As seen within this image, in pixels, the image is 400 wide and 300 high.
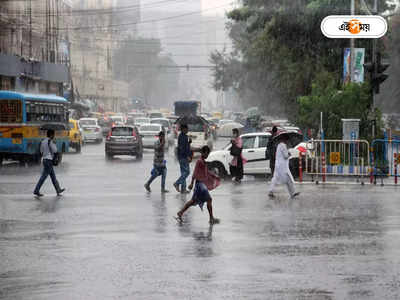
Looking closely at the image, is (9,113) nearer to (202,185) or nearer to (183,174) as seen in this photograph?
(183,174)

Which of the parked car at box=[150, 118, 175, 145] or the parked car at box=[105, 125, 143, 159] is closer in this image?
the parked car at box=[105, 125, 143, 159]

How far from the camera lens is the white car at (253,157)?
27438 millimetres

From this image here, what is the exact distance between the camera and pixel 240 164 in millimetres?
26016

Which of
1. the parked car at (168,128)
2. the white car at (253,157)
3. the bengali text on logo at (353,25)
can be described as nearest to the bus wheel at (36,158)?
the white car at (253,157)

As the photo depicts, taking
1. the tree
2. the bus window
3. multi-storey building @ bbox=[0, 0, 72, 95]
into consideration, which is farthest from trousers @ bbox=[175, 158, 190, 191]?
multi-storey building @ bbox=[0, 0, 72, 95]

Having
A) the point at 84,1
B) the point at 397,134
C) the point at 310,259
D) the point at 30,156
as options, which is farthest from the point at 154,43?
the point at 310,259

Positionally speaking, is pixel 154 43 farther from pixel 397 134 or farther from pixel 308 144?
pixel 308 144

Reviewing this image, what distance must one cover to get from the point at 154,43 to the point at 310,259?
579 ft

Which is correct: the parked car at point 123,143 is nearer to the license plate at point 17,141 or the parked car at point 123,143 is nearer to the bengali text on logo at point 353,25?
the license plate at point 17,141

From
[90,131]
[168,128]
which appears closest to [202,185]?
[168,128]

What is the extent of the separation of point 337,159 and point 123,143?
16.7m

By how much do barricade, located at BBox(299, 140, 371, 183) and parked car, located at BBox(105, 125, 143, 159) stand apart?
15.3 metres

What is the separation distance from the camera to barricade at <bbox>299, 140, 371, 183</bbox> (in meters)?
25.3

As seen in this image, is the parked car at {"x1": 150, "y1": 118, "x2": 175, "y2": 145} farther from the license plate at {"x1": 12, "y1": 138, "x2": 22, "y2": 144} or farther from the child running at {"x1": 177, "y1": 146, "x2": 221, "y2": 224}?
the child running at {"x1": 177, "y1": 146, "x2": 221, "y2": 224}
